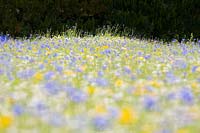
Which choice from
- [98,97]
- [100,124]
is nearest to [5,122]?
[100,124]

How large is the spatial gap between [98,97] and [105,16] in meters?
7.78

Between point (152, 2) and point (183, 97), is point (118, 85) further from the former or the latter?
point (152, 2)

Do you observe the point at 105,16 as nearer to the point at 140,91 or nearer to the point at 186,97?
the point at 140,91

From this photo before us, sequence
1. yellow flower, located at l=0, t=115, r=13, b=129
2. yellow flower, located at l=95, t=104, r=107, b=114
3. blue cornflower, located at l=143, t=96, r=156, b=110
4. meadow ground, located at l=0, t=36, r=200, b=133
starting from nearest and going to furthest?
yellow flower, located at l=0, t=115, r=13, b=129
meadow ground, located at l=0, t=36, r=200, b=133
yellow flower, located at l=95, t=104, r=107, b=114
blue cornflower, located at l=143, t=96, r=156, b=110

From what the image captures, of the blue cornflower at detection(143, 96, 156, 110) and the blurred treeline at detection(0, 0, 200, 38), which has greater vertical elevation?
the blue cornflower at detection(143, 96, 156, 110)

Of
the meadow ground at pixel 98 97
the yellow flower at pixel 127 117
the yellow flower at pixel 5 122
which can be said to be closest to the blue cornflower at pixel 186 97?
the meadow ground at pixel 98 97

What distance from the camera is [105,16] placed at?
11.0 meters

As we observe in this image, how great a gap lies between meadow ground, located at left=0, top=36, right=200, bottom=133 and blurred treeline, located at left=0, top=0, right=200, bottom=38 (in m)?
4.47

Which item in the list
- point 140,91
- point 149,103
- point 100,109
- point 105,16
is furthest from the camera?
point 105,16

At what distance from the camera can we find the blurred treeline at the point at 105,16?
9.95 meters

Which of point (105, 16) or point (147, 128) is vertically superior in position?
point (147, 128)

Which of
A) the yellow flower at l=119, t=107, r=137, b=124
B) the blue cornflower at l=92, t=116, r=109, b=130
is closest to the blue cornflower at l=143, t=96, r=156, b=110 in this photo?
the yellow flower at l=119, t=107, r=137, b=124

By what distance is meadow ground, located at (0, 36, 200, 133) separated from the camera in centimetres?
269

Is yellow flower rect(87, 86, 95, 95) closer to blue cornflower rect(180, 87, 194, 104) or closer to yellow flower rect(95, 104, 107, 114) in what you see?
yellow flower rect(95, 104, 107, 114)
